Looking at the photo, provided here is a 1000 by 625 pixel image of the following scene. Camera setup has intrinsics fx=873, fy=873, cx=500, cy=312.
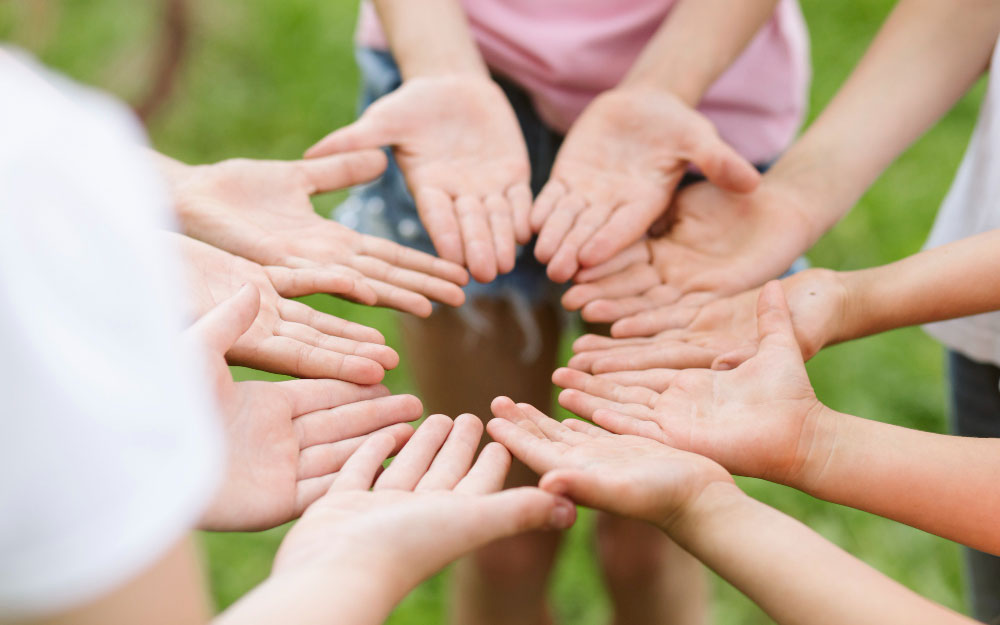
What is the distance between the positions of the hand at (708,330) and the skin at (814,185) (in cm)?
3

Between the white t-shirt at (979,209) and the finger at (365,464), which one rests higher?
the white t-shirt at (979,209)

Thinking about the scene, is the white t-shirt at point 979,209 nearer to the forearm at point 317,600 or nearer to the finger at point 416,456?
the finger at point 416,456

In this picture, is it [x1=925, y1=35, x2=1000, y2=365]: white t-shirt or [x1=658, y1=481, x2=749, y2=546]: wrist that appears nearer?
[x1=658, y1=481, x2=749, y2=546]: wrist

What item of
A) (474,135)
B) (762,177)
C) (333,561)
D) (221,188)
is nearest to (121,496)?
(333,561)

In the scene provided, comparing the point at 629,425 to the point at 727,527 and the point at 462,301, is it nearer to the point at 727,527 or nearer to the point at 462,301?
the point at 727,527

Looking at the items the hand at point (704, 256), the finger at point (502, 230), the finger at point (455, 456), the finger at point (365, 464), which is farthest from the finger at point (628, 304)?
the finger at point (365, 464)

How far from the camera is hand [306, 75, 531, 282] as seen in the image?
1.20 meters

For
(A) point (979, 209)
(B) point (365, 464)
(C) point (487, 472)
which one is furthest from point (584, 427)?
(A) point (979, 209)

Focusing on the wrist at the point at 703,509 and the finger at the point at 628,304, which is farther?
the finger at the point at 628,304

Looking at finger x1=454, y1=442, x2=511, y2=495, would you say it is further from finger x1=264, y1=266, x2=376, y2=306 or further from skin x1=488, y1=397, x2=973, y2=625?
finger x1=264, y1=266, x2=376, y2=306

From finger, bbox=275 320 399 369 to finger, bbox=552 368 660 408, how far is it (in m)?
0.20

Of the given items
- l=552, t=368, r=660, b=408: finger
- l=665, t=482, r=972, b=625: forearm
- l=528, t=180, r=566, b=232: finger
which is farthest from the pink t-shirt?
l=665, t=482, r=972, b=625: forearm

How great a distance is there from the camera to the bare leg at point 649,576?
147 cm

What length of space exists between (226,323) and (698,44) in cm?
79
